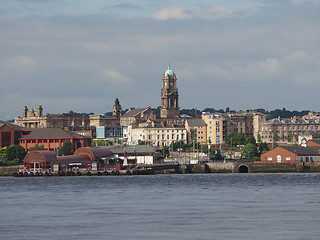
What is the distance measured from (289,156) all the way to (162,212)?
98.6 metres

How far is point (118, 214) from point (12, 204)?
16.1m

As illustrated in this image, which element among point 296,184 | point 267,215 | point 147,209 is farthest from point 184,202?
point 296,184

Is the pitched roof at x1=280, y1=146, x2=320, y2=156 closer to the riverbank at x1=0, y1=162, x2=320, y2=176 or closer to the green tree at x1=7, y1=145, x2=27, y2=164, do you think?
the riverbank at x1=0, y1=162, x2=320, y2=176

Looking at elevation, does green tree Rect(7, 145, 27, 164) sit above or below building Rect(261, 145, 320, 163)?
above

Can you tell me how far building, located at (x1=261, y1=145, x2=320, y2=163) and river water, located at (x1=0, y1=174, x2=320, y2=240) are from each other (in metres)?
60.2

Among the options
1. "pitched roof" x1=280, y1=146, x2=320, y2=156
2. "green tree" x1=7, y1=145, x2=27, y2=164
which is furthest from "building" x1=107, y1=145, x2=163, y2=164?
"pitched roof" x1=280, y1=146, x2=320, y2=156

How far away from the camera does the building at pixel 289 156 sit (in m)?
172

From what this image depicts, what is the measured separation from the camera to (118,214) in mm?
75688

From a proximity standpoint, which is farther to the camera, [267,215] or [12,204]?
[12,204]

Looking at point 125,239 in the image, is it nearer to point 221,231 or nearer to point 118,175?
point 221,231

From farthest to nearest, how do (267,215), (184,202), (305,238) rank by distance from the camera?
(184,202) < (267,215) < (305,238)

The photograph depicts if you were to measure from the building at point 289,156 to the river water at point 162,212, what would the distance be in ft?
197

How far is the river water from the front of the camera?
63.9 metres

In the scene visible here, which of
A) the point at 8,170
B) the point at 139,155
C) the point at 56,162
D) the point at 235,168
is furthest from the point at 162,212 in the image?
the point at 139,155
